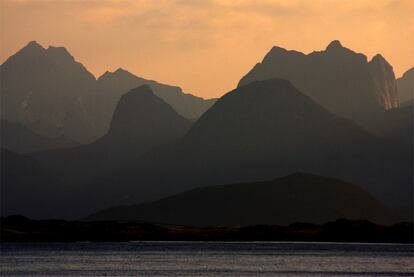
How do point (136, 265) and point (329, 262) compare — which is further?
point (329, 262)

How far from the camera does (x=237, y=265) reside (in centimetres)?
17562

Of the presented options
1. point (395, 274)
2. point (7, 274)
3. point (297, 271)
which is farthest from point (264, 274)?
point (7, 274)

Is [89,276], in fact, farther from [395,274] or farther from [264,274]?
[395,274]

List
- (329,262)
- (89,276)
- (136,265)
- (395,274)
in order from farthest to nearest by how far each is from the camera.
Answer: (329,262)
(136,265)
(395,274)
(89,276)

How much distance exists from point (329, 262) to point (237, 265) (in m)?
21.9

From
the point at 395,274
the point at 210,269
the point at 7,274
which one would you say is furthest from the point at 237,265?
the point at 7,274

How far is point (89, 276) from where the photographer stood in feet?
476

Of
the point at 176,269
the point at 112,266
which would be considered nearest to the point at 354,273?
the point at 176,269

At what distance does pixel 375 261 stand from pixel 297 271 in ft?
130

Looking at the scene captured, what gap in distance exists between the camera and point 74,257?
198 meters

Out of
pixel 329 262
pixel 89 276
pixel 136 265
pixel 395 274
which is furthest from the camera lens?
pixel 329 262

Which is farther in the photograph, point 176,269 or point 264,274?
point 176,269

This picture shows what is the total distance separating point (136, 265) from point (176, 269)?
36.4ft

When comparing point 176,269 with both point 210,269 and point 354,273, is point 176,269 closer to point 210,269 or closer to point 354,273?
point 210,269
